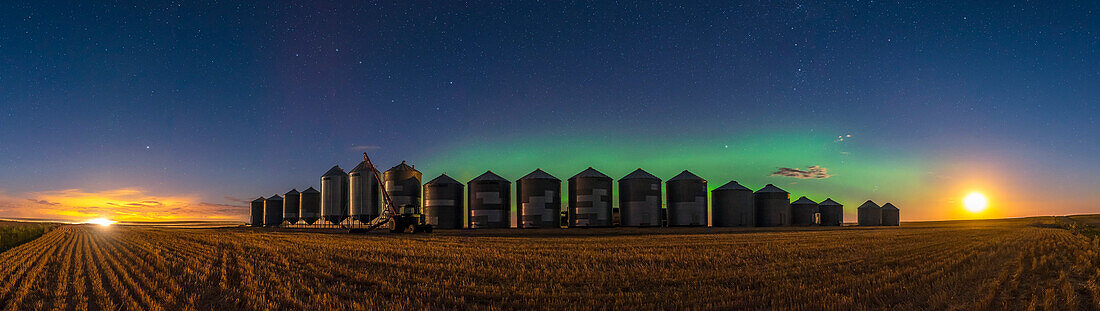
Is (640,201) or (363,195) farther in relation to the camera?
(363,195)

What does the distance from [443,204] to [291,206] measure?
28984mm

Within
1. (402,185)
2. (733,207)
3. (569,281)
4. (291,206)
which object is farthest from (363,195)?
(569,281)

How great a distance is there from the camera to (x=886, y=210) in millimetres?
88000

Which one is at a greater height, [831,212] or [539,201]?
[539,201]

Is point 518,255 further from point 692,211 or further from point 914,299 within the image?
point 692,211

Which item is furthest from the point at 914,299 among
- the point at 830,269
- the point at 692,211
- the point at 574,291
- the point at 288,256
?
the point at 692,211

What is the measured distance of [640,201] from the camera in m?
61.7

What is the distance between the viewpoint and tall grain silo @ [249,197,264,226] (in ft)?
285

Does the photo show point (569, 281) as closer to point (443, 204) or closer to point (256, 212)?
point (443, 204)

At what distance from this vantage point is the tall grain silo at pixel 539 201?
60688 mm

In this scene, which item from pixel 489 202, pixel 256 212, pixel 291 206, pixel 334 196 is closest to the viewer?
pixel 489 202

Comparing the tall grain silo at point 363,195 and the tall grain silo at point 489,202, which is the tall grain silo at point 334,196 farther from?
the tall grain silo at point 489,202

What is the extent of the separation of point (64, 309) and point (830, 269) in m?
18.8

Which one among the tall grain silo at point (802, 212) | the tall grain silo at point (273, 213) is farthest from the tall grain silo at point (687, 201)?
the tall grain silo at point (273, 213)
